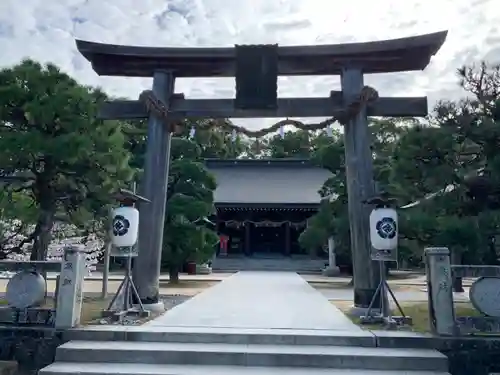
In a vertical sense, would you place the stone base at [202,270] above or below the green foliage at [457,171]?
below

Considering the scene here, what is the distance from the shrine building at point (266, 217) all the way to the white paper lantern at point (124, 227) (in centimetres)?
1798

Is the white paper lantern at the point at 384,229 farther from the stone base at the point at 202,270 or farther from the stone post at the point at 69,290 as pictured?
the stone base at the point at 202,270

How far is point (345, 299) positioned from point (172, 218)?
600 cm

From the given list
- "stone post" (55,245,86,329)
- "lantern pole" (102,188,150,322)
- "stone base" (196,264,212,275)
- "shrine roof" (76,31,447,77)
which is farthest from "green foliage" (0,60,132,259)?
"stone base" (196,264,212,275)

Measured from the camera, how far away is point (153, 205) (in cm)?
822

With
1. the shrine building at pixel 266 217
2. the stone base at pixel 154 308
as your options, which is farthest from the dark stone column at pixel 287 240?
the stone base at pixel 154 308

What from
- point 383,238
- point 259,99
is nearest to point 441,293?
point 383,238

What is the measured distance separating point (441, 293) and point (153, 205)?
16.6 ft

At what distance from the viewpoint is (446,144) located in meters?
8.06

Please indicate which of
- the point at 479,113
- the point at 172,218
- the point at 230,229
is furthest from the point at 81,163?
the point at 230,229

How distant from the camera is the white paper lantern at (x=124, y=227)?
7.13m

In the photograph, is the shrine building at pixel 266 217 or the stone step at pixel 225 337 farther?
the shrine building at pixel 266 217

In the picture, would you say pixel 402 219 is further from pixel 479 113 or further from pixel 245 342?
pixel 245 342

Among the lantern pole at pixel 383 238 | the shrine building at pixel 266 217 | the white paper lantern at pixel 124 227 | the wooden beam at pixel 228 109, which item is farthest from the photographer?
the shrine building at pixel 266 217
